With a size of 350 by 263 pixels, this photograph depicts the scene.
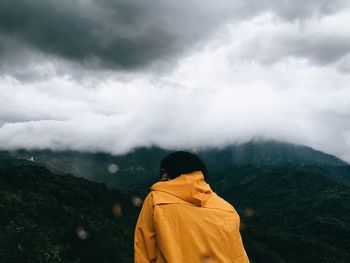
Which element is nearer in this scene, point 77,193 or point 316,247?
point 77,193

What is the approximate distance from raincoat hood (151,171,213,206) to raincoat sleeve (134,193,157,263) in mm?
270

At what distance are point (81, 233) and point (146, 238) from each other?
57.7 m

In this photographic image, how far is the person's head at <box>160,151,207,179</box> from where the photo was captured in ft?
17.5

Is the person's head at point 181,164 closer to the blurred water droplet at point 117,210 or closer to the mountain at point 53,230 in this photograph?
the mountain at point 53,230

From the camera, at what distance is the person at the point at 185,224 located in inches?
194

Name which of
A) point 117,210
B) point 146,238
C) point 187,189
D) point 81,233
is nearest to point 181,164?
point 187,189

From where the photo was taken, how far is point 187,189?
16.8 feet

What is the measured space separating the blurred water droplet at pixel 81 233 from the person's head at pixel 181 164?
56.3m

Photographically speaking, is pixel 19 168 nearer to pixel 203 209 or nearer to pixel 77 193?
pixel 77 193

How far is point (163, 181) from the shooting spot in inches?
211

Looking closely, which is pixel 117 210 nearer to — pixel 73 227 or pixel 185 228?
pixel 73 227

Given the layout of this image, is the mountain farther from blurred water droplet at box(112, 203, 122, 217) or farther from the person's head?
the person's head

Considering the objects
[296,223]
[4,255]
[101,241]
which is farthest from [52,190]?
[296,223]

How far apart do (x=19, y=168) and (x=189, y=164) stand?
105260 mm
